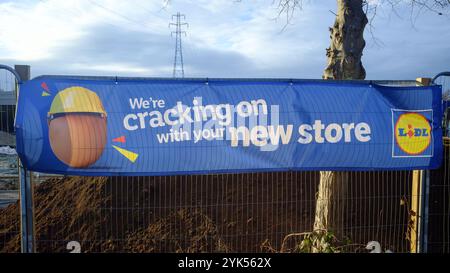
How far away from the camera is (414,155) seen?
14.9 ft

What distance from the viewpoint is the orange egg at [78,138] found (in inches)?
157

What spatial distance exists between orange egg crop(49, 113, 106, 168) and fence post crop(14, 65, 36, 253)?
45 cm

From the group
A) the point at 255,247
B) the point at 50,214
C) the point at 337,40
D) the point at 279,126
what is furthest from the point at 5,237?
the point at 337,40

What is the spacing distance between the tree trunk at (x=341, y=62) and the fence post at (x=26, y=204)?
11.5 feet

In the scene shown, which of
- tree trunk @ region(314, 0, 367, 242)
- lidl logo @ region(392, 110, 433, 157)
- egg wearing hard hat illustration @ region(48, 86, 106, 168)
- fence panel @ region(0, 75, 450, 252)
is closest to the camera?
egg wearing hard hat illustration @ region(48, 86, 106, 168)

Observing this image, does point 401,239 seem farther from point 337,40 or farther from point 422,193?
point 337,40

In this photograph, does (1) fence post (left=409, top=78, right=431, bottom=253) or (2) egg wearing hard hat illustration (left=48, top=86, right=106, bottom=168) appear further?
(1) fence post (left=409, top=78, right=431, bottom=253)

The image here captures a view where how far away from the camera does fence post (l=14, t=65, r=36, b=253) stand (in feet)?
13.2

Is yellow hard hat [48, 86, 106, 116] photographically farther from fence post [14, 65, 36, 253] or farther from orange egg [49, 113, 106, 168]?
fence post [14, 65, 36, 253]

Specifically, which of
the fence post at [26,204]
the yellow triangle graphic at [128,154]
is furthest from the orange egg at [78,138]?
the fence post at [26,204]

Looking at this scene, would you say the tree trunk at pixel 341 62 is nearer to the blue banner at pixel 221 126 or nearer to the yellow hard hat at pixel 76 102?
the blue banner at pixel 221 126

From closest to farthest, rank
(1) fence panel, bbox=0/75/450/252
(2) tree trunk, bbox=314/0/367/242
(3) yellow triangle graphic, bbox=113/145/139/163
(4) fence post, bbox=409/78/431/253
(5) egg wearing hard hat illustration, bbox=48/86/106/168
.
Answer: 1. (5) egg wearing hard hat illustration, bbox=48/86/106/168
2. (3) yellow triangle graphic, bbox=113/145/139/163
3. (4) fence post, bbox=409/78/431/253
4. (2) tree trunk, bbox=314/0/367/242
5. (1) fence panel, bbox=0/75/450/252

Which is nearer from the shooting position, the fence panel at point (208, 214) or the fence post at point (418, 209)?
the fence post at point (418, 209)

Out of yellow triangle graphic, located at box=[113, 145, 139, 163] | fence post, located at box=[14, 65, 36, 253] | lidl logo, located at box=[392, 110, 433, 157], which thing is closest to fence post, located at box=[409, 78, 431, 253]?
lidl logo, located at box=[392, 110, 433, 157]
